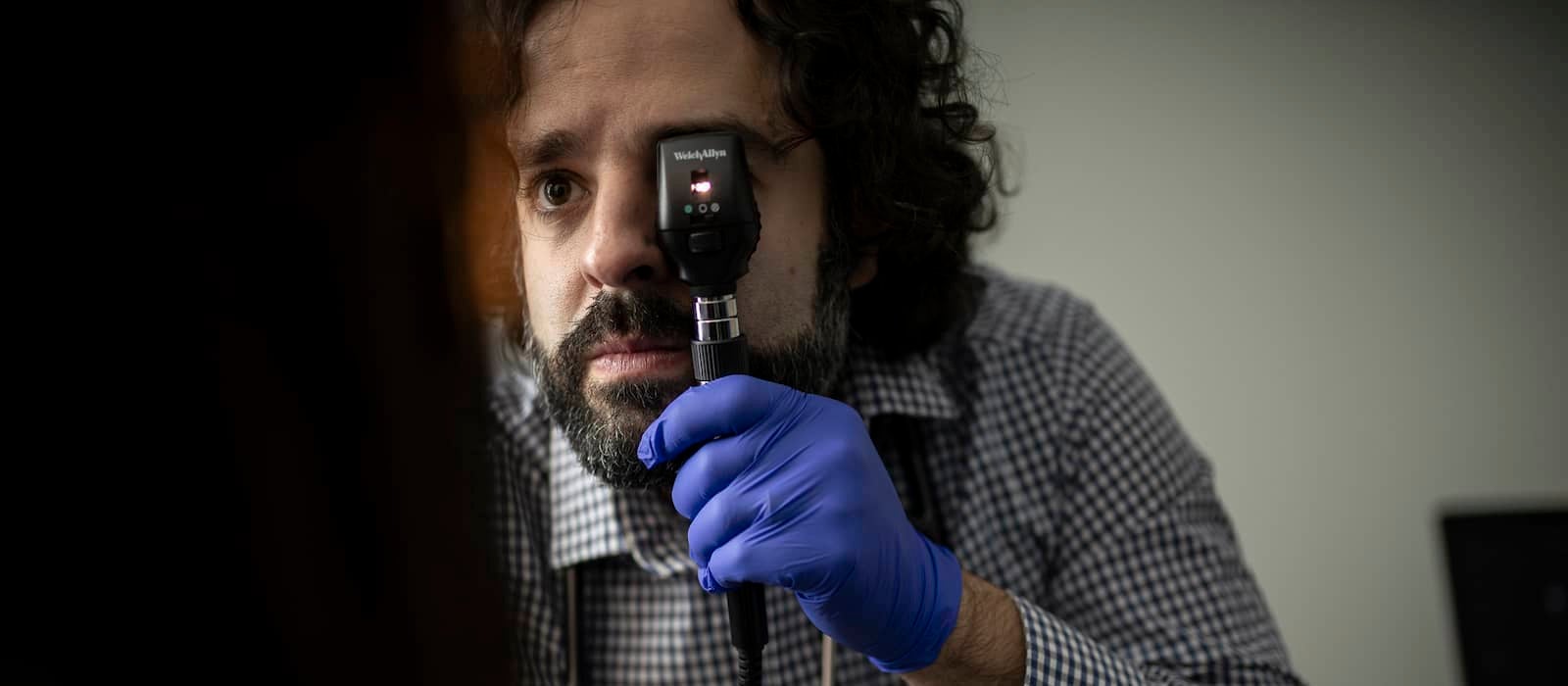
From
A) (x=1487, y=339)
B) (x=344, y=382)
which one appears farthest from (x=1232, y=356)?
(x=344, y=382)

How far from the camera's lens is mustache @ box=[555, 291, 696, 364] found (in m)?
0.94

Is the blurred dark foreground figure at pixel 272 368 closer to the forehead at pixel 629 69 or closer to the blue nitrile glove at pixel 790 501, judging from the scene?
the blue nitrile glove at pixel 790 501

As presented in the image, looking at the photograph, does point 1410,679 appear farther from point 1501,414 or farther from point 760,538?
point 760,538

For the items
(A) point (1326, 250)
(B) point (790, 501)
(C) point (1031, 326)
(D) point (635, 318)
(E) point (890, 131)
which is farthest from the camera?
(A) point (1326, 250)

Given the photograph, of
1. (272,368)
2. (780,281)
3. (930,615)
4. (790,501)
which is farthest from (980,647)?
(272,368)

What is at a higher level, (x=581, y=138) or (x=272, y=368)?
(x=581, y=138)

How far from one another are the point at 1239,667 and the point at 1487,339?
137 cm

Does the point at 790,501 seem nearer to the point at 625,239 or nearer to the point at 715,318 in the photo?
the point at 715,318

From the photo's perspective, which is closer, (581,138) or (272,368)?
(272,368)

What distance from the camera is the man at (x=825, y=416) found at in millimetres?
884

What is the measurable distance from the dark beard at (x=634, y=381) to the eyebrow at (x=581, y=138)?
0.14m

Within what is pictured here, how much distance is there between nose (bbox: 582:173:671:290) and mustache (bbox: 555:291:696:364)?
2 cm

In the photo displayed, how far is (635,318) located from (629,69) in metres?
0.23

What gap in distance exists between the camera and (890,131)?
117 centimetres
